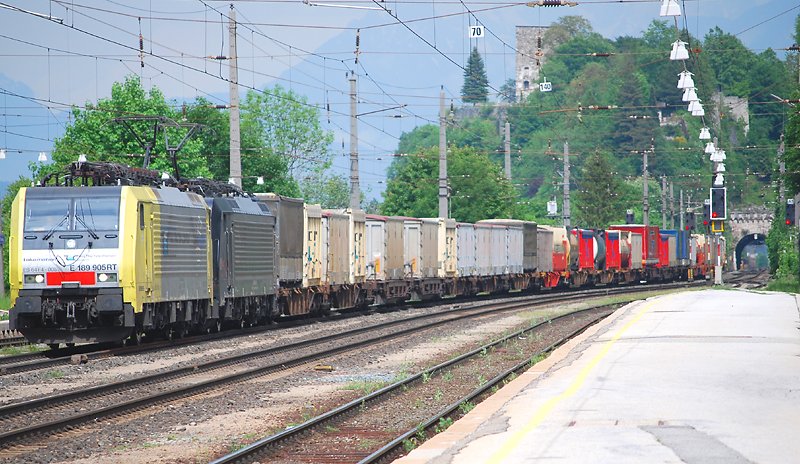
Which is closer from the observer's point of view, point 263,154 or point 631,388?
point 631,388

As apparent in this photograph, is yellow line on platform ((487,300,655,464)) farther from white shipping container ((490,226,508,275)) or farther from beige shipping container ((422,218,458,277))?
white shipping container ((490,226,508,275))

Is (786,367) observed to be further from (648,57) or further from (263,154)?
(648,57)

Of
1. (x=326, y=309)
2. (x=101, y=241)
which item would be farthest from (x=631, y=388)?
(x=326, y=309)

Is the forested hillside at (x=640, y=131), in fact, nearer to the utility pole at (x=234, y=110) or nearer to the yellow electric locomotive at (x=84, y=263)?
the utility pole at (x=234, y=110)

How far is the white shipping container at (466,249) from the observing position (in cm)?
5341

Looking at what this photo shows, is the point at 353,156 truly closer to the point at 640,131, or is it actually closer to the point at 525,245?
the point at 525,245

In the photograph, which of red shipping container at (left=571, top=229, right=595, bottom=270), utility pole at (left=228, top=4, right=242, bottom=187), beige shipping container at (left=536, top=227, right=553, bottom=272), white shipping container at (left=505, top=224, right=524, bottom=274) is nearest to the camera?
utility pole at (left=228, top=4, right=242, bottom=187)

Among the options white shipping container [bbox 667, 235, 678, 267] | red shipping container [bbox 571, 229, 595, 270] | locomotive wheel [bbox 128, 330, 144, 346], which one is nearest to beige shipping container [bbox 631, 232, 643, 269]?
white shipping container [bbox 667, 235, 678, 267]

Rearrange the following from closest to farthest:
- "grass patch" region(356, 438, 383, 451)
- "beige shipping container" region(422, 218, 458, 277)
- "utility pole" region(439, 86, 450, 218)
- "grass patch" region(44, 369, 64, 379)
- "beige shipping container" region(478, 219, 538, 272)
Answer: "grass patch" region(356, 438, 383, 451) < "grass patch" region(44, 369, 64, 379) < "beige shipping container" region(422, 218, 458, 277) < "utility pole" region(439, 86, 450, 218) < "beige shipping container" region(478, 219, 538, 272)

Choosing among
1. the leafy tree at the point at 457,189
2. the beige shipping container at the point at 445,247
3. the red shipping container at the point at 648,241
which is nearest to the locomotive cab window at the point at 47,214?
the beige shipping container at the point at 445,247

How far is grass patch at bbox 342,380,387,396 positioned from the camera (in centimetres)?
1848

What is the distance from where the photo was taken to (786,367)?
18.1 metres

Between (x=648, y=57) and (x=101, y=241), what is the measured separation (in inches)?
6559

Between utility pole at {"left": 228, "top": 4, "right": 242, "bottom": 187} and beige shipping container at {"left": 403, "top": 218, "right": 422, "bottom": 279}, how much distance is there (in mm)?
9639
